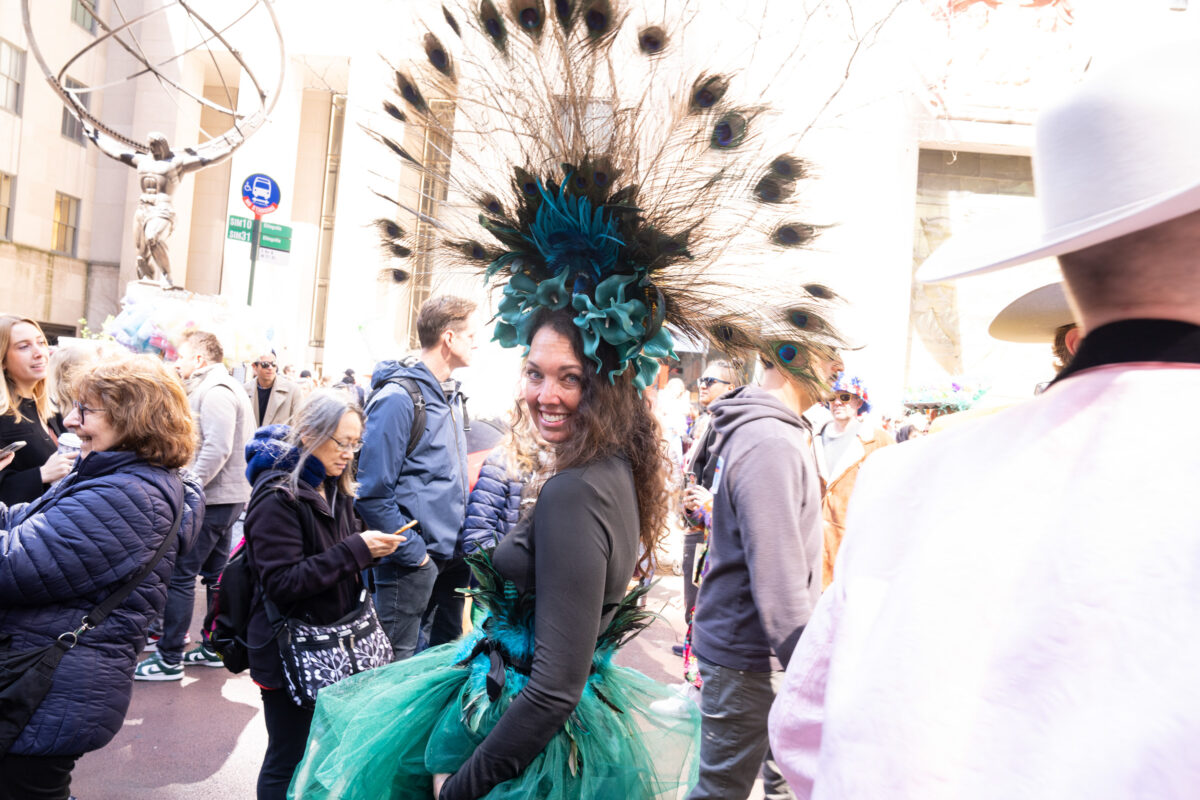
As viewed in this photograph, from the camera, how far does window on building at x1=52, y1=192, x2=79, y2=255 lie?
23.8 metres

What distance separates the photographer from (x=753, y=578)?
9.04 feet

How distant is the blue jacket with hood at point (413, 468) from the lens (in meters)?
3.88

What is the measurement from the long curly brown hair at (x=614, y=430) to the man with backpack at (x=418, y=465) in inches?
79.1

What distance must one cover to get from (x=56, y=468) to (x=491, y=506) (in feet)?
6.49

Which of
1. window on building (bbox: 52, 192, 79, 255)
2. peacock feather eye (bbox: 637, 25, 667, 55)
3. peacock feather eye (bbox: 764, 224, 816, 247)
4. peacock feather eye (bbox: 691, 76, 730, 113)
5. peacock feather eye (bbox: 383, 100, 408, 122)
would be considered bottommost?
peacock feather eye (bbox: 764, 224, 816, 247)

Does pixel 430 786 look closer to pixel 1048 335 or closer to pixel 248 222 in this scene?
pixel 1048 335

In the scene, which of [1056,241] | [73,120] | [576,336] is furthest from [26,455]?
[73,120]

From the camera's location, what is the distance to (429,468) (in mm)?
4078

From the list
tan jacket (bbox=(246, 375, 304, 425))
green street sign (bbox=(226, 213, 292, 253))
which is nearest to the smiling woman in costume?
tan jacket (bbox=(246, 375, 304, 425))

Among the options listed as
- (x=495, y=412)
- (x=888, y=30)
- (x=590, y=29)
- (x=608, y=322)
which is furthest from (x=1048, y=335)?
(x=495, y=412)

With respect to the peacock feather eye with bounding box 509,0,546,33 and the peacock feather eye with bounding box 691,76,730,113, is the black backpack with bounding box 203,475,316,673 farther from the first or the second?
the peacock feather eye with bounding box 691,76,730,113

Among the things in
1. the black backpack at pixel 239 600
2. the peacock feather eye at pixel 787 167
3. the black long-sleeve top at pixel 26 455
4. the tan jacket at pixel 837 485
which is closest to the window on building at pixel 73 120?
the black long-sleeve top at pixel 26 455

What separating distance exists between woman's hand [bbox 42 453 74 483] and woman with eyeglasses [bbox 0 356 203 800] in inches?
31.5

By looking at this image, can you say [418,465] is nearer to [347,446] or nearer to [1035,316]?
[347,446]
